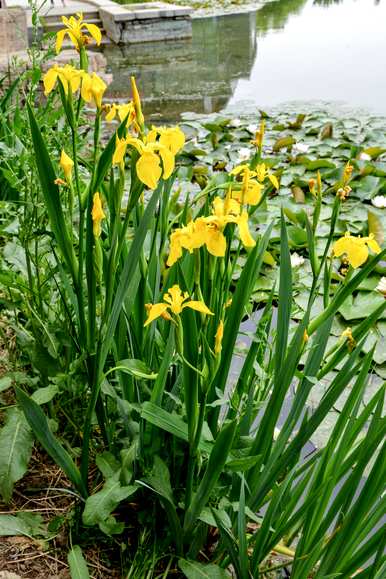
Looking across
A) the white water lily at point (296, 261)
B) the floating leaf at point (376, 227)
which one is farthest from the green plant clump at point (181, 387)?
the floating leaf at point (376, 227)

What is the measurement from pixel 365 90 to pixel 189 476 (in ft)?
16.5

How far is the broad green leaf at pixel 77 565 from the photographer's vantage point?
0.92 metres

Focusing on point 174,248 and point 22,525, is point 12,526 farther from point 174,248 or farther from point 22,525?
point 174,248

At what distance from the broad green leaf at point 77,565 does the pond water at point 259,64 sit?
13.2 feet

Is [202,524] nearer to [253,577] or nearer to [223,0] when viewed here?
[253,577]

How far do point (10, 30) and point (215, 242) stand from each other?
4.43 m

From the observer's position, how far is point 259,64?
257 inches

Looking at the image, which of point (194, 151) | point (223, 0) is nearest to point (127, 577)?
point (194, 151)

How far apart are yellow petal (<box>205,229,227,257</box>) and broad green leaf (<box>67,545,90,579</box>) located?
1.89ft

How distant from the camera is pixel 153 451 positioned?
1020mm

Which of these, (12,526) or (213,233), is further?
(12,526)

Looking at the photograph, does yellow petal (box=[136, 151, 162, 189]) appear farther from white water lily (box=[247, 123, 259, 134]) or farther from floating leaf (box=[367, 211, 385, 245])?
white water lily (box=[247, 123, 259, 134])

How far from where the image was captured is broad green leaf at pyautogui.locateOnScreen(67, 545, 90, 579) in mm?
919

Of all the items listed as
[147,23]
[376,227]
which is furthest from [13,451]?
[147,23]
